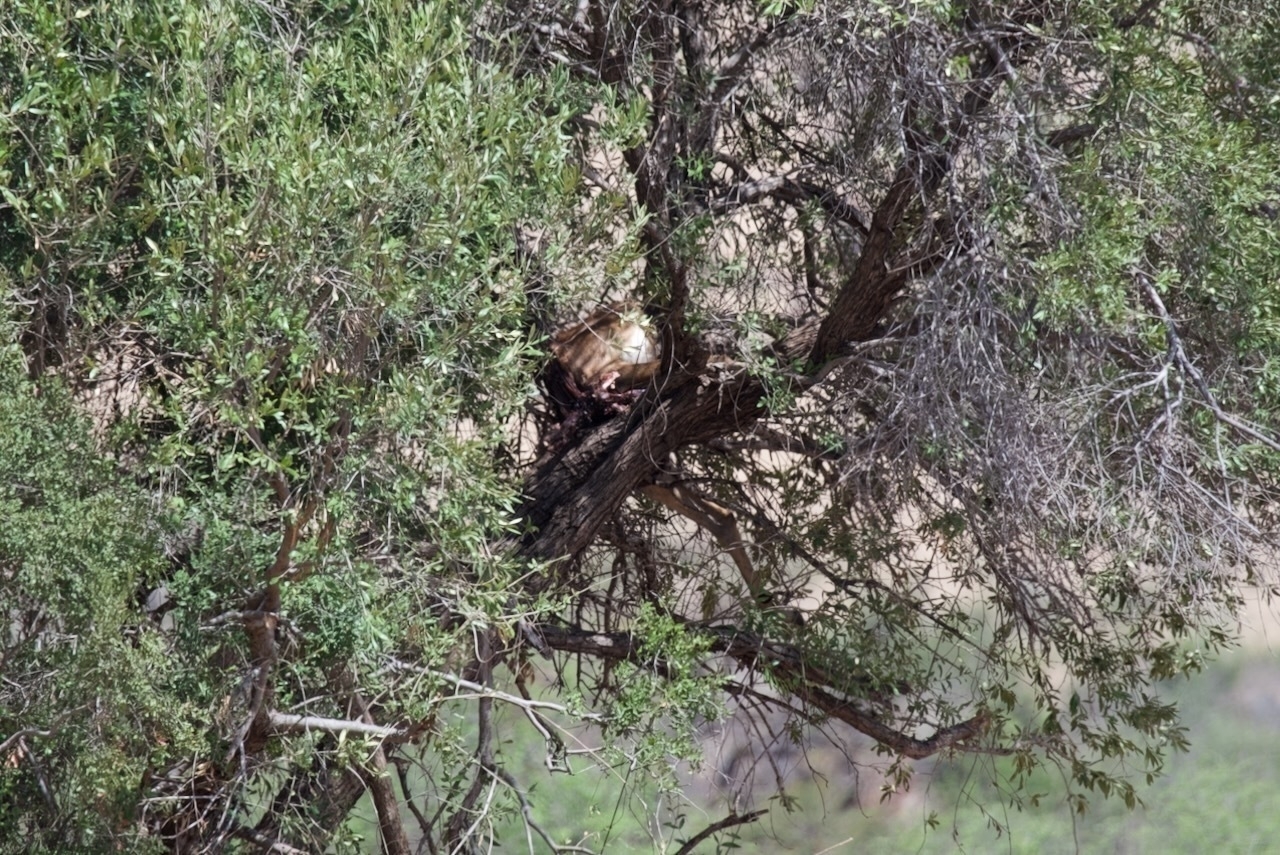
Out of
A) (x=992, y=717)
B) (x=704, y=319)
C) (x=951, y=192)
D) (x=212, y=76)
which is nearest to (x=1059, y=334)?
(x=951, y=192)

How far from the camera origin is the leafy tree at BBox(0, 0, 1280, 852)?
3.58m

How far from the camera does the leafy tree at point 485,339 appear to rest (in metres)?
3.58

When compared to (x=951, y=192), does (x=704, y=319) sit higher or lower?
lower

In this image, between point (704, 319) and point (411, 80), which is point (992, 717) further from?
point (411, 80)

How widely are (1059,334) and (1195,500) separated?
570 millimetres

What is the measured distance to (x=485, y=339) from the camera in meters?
4.01

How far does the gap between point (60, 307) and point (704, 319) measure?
201cm

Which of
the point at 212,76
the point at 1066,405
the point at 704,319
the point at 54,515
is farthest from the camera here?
the point at 704,319

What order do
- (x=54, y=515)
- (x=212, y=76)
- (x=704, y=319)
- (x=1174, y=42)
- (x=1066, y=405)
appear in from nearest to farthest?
(x=54, y=515) → (x=212, y=76) → (x=1066, y=405) → (x=1174, y=42) → (x=704, y=319)

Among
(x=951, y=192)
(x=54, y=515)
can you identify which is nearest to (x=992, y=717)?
(x=951, y=192)

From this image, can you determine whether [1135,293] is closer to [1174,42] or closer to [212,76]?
[1174,42]

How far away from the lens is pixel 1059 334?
404 centimetres

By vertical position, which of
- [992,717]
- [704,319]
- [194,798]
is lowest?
[194,798]

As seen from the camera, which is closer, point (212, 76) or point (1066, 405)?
point (212, 76)
